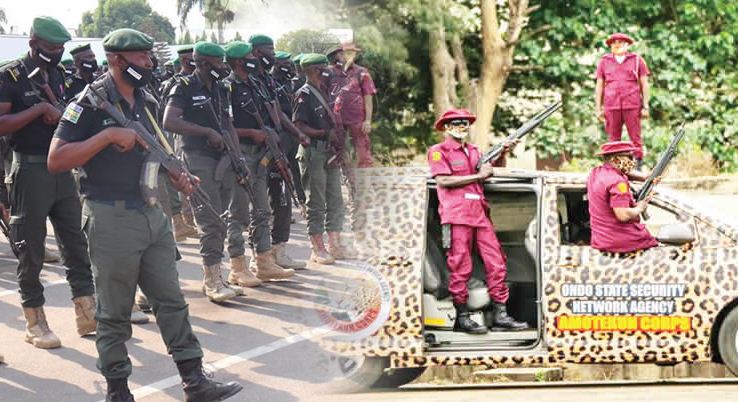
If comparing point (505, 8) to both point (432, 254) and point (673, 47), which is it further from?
point (432, 254)

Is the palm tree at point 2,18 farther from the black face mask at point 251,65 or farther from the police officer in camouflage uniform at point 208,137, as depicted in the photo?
the black face mask at point 251,65

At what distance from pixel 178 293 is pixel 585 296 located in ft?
→ 5.41

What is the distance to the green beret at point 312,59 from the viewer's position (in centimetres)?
415

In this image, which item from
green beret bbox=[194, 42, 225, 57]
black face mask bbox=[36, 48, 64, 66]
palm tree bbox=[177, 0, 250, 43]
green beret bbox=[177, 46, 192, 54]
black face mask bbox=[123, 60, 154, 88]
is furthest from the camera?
green beret bbox=[177, 46, 192, 54]

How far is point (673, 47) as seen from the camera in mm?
8984

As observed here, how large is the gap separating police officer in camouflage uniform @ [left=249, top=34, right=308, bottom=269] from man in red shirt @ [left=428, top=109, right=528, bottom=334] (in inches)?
41.2

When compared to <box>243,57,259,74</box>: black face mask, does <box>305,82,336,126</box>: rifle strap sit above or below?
below

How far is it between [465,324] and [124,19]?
1852mm

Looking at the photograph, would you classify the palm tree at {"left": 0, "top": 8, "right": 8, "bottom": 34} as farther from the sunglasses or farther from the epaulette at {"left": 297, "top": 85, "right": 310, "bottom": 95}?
the sunglasses

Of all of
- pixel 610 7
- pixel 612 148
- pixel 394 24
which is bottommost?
pixel 612 148

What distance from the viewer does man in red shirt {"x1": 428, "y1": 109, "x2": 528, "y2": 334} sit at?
4.86m

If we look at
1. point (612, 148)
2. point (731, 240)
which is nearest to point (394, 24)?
point (612, 148)

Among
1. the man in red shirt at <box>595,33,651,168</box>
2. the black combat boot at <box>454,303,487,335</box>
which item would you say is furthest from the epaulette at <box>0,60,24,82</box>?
the man in red shirt at <box>595,33,651,168</box>

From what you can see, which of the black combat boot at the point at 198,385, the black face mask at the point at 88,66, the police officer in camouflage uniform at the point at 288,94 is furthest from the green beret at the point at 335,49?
the black face mask at the point at 88,66
